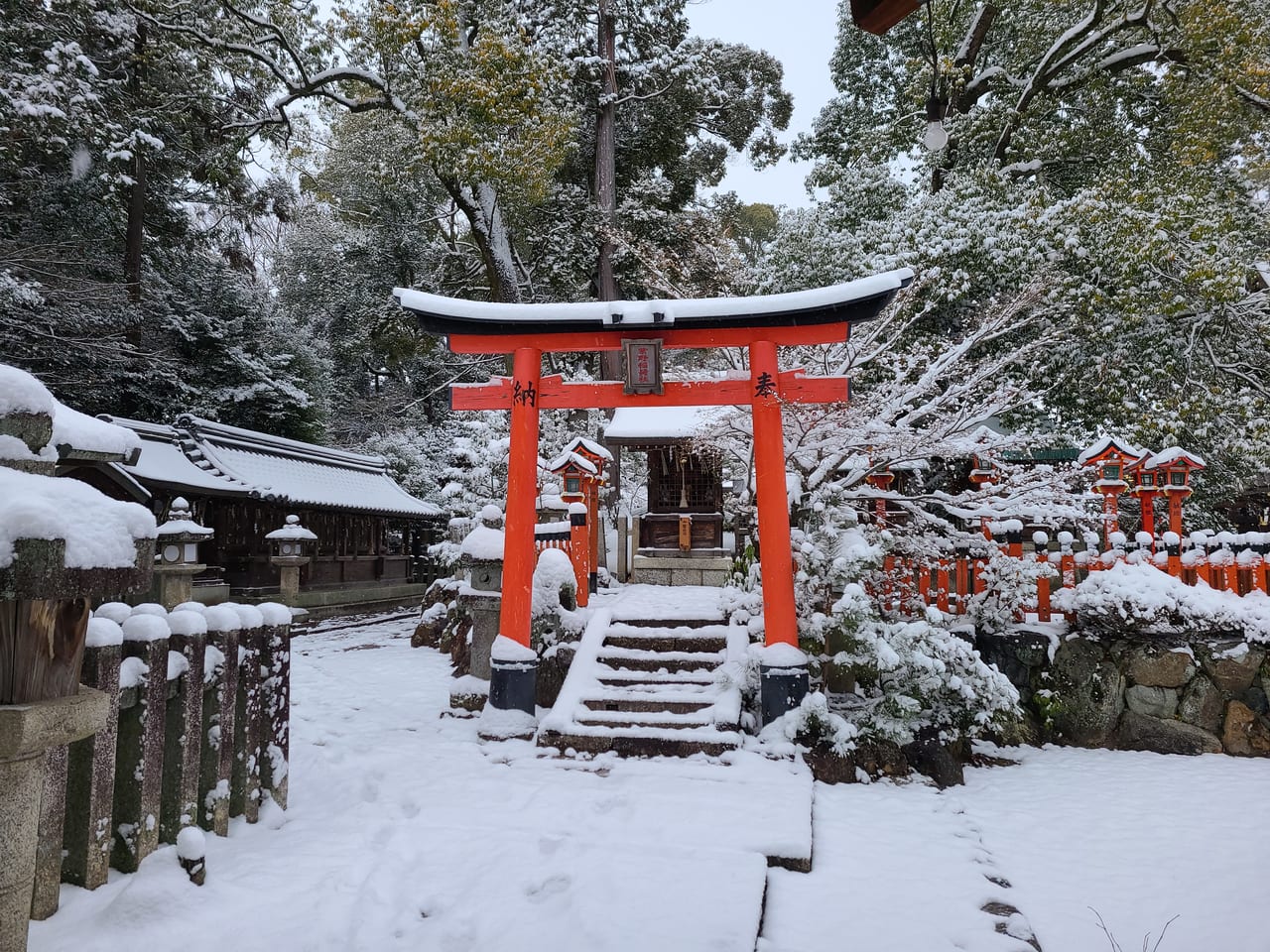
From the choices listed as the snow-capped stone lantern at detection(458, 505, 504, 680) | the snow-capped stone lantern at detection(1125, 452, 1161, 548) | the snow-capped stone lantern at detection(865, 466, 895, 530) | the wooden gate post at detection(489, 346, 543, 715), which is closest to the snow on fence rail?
the wooden gate post at detection(489, 346, 543, 715)

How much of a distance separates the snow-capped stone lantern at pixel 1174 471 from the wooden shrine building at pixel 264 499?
15.5 meters

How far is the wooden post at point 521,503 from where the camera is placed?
7.16 m

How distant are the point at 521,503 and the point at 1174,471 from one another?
9.23m

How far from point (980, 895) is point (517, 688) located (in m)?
4.31

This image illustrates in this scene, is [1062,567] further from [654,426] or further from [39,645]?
[39,645]

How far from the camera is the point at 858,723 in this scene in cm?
639

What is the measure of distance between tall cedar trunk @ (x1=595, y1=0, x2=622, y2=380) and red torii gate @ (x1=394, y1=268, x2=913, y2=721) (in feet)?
34.0

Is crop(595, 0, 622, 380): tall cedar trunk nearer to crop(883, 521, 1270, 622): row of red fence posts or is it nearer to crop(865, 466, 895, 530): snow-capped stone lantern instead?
crop(865, 466, 895, 530): snow-capped stone lantern

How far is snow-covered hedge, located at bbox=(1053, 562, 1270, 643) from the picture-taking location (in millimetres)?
7512

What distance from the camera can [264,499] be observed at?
49.9 feet

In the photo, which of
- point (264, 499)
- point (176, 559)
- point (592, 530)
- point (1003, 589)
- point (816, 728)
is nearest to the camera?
point (816, 728)

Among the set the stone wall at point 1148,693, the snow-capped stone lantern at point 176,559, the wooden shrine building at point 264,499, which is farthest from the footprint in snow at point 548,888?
the wooden shrine building at point 264,499

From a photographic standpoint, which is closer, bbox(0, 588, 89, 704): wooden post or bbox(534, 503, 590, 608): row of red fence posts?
bbox(0, 588, 89, 704): wooden post

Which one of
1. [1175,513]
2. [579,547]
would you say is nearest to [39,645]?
[579,547]
